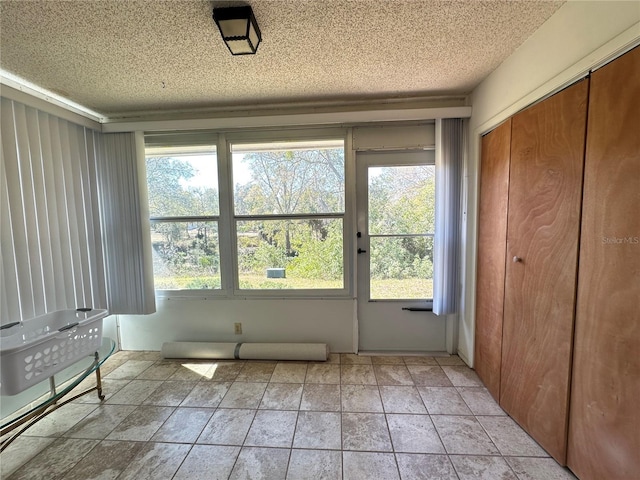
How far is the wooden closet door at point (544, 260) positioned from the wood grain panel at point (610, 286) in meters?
0.06

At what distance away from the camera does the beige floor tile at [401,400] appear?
1682mm

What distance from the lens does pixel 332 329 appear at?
2428 millimetres

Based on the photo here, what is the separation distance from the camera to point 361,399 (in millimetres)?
1786

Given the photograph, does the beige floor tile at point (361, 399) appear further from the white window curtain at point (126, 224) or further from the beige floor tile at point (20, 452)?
the white window curtain at point (126, 224)

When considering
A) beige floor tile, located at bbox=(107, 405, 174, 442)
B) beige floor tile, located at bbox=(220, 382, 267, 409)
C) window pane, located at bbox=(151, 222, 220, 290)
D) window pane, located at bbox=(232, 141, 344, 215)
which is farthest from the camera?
window pane, located at bbox=(151, 222, 220, 290)

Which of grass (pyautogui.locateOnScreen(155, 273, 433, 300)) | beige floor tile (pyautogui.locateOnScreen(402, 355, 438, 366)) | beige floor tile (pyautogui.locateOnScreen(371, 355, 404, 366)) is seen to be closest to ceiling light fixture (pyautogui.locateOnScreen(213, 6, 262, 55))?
grass (pyautogui.locateOnScreen(155, 273, 433, 300))

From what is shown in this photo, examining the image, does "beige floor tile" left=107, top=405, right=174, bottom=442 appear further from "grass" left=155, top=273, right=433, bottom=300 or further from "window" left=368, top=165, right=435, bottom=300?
"window" left=368, top=165, right=435, bottom=300

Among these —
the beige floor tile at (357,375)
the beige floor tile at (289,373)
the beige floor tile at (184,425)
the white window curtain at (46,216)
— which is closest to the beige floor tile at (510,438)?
the beige floor tile at (357,375)

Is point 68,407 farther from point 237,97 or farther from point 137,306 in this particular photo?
point 237,97

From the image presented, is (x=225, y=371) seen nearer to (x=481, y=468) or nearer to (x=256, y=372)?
(x=256, y=372)

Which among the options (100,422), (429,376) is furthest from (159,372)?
(429,376)

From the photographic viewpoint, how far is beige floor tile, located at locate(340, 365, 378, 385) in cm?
198

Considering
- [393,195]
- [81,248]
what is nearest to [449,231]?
[393,195]

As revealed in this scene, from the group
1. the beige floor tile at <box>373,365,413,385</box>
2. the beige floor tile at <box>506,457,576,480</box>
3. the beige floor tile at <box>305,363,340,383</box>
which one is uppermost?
the beige floor tile at <box>506,457,576,480</box>
